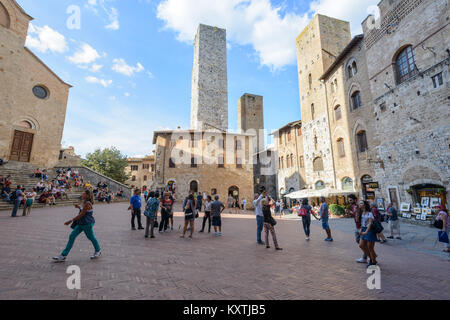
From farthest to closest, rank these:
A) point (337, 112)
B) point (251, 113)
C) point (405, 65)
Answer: point (251, 113) → point (337, 112) → point (405, 65)

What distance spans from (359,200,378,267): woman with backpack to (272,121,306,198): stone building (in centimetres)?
2082

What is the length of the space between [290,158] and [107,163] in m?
26.5

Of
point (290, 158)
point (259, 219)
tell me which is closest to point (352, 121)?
point (290, 158)

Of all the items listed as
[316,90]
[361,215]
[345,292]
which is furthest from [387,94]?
[345,292]

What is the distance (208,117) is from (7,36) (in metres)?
21.8

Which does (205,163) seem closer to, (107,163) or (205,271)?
(107,163)

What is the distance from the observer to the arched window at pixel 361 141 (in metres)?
15.9

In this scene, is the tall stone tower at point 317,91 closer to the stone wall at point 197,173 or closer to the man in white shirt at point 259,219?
the stone wall at point 197,173

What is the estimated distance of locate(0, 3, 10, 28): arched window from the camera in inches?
740

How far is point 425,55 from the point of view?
11.2 m

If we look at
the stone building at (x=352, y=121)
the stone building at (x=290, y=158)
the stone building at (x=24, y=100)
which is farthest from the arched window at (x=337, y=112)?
the stone building at (x=24, y=100)

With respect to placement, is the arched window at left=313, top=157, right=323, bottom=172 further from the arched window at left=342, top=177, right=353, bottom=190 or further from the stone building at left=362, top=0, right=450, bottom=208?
the stone building at left=362, top=0, right=450, bottom=208

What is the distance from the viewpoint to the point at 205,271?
13.1ft

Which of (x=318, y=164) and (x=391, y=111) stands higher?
(x=391, y=111)
